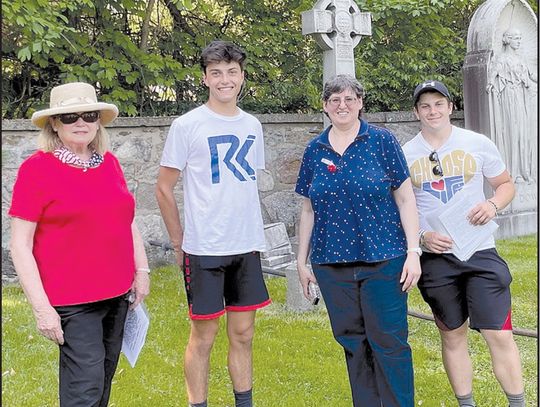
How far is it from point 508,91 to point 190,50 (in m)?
4.12

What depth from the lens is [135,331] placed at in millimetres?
3248

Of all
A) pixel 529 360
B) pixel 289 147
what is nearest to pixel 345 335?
pixel 529 360

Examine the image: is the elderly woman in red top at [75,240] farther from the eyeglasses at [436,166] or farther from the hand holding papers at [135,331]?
the eyeglasses at [436,166]

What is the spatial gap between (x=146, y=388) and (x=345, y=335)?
57.4 inches

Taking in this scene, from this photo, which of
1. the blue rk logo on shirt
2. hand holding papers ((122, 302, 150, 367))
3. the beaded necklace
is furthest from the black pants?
the blue rk logo on shirt

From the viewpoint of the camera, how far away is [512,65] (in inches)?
379

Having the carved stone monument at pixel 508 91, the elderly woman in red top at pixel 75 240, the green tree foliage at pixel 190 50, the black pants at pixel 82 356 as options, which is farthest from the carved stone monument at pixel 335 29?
the black pants at pixel 82 356

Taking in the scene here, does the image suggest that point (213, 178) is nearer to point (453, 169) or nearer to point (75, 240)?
point (75, 240)

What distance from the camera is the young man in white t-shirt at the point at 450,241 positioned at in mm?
3436

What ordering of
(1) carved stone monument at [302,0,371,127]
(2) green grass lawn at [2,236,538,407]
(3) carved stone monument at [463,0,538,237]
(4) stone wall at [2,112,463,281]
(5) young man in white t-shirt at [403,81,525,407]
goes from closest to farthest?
(5) young man in white t-shirt at [403,81,525,407] < (2) green grass lawn at [2,236,538,407] < (1) carved stone monument at [302,0,371,127] < (4) stone wall at [2,112,463,281] < (3) carved stone monument at [463,0,538,237]

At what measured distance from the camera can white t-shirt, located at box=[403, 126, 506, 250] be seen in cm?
347

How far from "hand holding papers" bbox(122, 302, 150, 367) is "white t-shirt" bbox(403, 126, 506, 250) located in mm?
1383

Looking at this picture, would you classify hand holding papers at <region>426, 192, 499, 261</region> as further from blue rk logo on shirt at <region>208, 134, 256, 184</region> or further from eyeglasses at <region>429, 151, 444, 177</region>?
blue rk logo on shirt at <region>208, 134, 256, 184</region>

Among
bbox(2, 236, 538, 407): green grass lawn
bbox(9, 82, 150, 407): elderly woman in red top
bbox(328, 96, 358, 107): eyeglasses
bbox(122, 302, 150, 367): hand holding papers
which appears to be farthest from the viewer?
bbox(2, 236, 538, 407): green grass lawn
